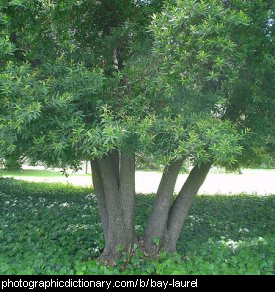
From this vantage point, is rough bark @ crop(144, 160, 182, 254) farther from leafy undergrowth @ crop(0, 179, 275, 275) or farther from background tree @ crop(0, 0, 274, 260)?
background tree @ crop(0, 0, 274, 260)

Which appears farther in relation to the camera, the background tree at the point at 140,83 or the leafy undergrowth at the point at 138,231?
the leafy undergrowth at the point at 138,231

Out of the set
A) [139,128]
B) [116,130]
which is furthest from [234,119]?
[116,130]

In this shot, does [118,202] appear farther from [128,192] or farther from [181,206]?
[181,206]

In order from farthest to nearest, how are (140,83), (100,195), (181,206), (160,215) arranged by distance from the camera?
(100,195)
(181,206)
(160,215)
(140,83)

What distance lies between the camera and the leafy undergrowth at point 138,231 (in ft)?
14.3

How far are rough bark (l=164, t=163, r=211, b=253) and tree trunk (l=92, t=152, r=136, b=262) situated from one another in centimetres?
54

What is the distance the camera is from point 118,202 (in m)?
Result: 5.11

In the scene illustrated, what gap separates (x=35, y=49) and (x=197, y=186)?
287 centimetres

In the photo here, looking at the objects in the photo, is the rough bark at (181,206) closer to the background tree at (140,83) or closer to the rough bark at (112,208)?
the rough bark at (112,208)

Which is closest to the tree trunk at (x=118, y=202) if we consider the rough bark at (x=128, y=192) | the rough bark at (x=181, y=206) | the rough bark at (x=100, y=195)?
the rough bark at (x=128, y=192)

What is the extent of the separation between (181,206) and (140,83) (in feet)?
7.06

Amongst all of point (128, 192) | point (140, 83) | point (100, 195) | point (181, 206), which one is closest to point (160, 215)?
point (181, 206)

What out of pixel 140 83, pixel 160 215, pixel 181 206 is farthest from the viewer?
pixel 181 206

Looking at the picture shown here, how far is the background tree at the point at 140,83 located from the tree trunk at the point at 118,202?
60 millimetres
